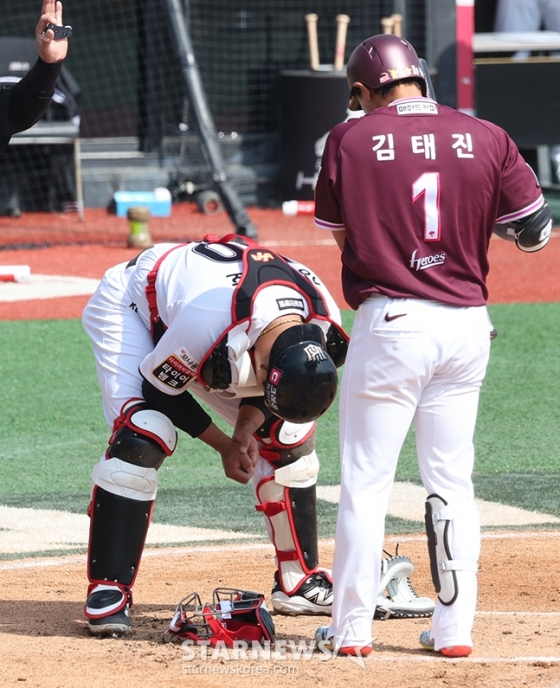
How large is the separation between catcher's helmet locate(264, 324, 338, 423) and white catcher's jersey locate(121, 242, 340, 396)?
0.35 ft

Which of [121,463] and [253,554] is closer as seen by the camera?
[121,463]

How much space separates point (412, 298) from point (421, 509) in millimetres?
2387

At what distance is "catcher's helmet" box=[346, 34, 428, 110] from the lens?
134 inches

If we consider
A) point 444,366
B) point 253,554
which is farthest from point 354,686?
point 253,554

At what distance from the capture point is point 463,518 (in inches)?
134

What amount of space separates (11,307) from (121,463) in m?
6.48

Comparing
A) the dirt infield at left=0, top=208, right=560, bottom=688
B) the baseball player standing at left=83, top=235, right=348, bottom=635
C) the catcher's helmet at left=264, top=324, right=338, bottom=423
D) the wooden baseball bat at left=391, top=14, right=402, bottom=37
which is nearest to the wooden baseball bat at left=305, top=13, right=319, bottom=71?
the wooden baseball bat at left=391, top=14, right=402, bottom=37

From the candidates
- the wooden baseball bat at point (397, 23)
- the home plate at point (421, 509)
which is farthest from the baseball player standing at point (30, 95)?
the wooden baseball bat at point (397, 23)

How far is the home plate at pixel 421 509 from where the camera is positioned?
5298 mm

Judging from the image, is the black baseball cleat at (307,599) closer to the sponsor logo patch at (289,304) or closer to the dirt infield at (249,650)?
the dirt infield at (249,650)

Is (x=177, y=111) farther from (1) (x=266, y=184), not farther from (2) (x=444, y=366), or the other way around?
(2) (x=444, y=366)

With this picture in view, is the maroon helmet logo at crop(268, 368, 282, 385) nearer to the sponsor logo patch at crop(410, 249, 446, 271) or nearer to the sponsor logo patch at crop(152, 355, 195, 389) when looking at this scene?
the sponsor logo patch at crop(152, 355, 195, 389)

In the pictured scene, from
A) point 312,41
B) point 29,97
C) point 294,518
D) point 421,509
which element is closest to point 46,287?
point 312,41

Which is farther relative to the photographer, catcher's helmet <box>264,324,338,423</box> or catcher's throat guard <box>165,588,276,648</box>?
catcher's throat guard <box>165,588,276,648</box>
